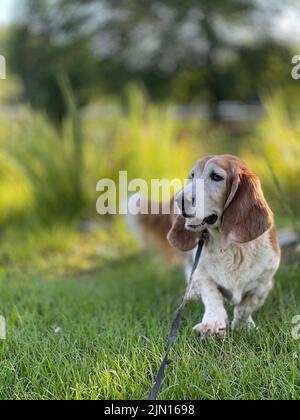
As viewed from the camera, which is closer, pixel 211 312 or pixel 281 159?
pixel 211 312

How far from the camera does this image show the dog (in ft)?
10.2

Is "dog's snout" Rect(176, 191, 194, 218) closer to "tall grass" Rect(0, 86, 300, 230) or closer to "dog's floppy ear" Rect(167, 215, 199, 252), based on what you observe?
"dog's floppy ear" Rect(167, 215, 199, 252)

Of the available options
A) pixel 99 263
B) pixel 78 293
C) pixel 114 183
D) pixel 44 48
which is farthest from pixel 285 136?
pixel 44 48

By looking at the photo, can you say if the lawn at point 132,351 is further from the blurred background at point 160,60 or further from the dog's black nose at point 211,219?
the blurred background at point 160,60

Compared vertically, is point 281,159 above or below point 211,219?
above

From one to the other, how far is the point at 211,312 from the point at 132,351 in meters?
0.49

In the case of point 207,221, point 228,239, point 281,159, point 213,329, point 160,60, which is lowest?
point 213,329

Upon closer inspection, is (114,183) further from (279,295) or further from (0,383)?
(0,383)

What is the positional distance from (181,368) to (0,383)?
0.93 m

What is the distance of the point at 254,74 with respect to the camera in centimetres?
1900

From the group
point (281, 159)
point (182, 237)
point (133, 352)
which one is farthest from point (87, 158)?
point (133, 352)

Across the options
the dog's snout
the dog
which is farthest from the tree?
the dog's snout

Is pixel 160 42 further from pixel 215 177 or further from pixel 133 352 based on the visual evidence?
pixel 133 352

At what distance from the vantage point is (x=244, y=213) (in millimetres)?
3084
